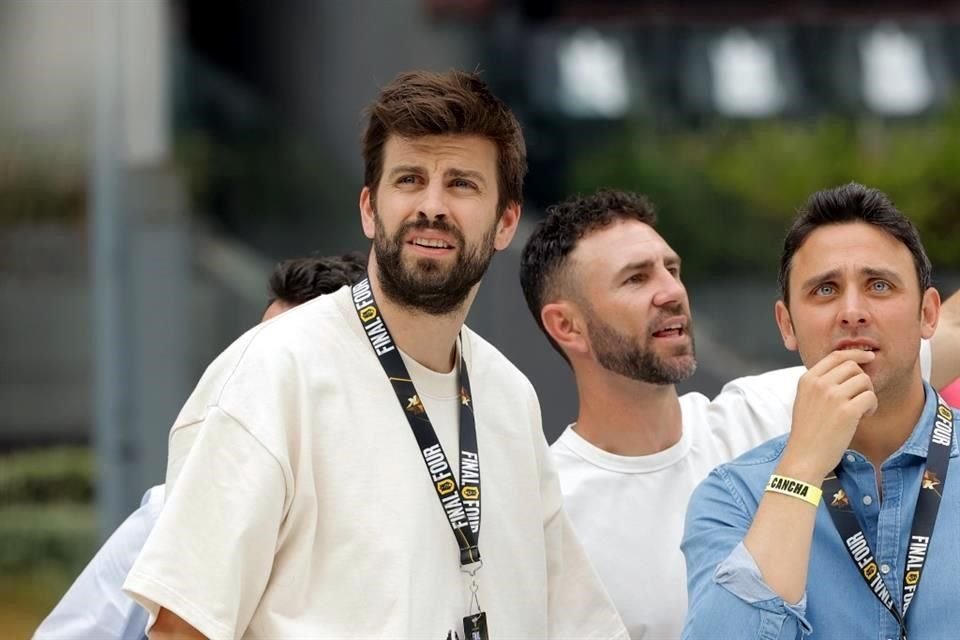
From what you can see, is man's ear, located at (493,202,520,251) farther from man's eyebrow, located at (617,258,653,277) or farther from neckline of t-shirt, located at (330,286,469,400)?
man's eyebrow, located at (617,258,653,277)

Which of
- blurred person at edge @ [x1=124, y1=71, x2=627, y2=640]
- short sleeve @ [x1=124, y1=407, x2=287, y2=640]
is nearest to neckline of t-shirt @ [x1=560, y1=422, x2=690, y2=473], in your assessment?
blurred person at edge @ [x1=124, y1=71, x2=627, y2=640]

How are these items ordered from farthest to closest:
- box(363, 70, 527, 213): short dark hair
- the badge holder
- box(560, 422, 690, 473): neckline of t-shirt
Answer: box(560, 422, 690, 473): neckline of t-shirt
box(363, 70, 527, 213): short dark hair
the badge holder

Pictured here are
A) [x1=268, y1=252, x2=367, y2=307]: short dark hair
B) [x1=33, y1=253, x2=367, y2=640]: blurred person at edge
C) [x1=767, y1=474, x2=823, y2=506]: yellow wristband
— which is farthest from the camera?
[x1=268, y1=252, x2=367, y2=307]: short dark hair

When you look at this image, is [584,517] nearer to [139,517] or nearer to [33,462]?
[139,517]

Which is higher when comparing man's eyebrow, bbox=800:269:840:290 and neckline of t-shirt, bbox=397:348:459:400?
man's eyebrow, bbox=800:269:840:290

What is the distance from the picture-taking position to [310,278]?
4.64 m

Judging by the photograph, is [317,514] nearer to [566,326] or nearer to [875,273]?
Answer: [875,273]

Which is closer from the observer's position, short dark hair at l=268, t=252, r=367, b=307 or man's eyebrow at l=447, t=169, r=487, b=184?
man's eyebrow at l=447, t=169, r=487, b=184

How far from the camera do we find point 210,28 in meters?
15.3

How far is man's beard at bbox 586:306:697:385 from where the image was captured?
453cm

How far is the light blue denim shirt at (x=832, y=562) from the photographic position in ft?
10.6

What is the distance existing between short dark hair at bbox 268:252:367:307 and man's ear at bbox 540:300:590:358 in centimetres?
58

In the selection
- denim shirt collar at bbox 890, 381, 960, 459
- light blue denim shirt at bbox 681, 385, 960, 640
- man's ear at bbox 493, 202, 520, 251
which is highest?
man's ear at bbox 493, 202, 520, 251

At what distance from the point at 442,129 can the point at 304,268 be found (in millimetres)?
1243
